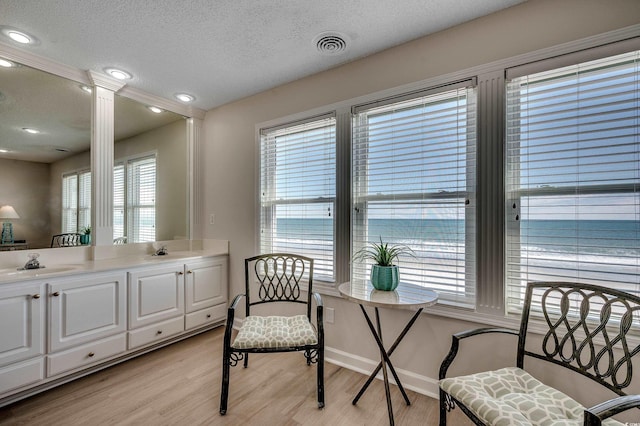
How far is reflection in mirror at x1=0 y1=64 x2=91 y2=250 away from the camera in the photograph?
2.23m

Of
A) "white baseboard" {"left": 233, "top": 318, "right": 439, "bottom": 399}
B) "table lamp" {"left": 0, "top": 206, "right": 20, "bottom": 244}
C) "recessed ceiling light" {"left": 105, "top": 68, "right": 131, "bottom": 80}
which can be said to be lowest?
"white baseboard" {"left": 233, "top": 318, "right": 439, "bottom": 399}

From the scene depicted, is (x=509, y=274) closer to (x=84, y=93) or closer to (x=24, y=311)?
(x=24, y=311)

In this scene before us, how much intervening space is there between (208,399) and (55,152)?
241cm

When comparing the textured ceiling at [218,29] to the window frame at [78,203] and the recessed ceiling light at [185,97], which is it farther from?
the window frame at [78,203]

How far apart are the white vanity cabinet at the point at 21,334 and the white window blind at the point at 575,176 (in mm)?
3080

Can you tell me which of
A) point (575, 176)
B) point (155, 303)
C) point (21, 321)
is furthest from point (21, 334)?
point (575, 176)

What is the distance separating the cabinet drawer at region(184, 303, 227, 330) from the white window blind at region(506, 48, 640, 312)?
9.01 ft

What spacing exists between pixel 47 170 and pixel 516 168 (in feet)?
11.8

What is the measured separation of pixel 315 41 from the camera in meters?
2.11

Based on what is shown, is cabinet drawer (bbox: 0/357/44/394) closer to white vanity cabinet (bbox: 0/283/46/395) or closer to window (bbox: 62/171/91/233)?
white vanity cabinet (bbox: 0/283/46/395)

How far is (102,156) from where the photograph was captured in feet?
8.72

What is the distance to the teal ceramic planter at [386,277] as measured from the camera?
1837 millimetres

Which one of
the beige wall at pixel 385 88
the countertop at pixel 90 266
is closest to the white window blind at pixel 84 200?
the countertop at pixel 90 266

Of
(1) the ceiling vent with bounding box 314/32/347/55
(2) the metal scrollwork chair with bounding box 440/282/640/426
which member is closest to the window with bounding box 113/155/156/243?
(1) the ceiling vent with bounding box 314/32/347/55
